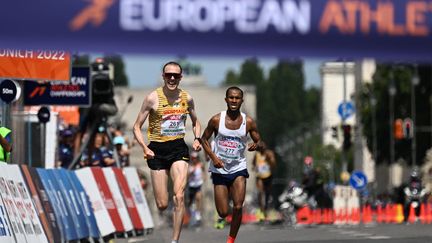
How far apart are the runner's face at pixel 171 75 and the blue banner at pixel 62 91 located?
35.0 feet

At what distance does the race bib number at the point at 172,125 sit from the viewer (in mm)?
16016

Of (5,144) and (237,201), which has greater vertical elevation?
(5,144)

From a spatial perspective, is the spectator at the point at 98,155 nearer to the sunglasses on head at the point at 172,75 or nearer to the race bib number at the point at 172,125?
the race bib number at the point at 172,125

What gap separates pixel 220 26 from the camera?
9594 mm

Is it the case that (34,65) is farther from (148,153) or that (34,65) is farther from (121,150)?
(121,150)

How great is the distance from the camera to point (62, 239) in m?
19.5

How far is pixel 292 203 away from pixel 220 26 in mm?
24972

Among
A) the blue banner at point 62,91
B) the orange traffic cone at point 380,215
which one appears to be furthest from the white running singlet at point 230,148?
the orange traffic cone at point 380,215

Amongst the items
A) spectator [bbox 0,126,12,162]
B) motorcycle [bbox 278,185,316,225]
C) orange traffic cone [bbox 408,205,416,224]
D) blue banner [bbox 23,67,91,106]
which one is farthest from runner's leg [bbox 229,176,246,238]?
orange traffic cone [bbox 408,205,416,224]

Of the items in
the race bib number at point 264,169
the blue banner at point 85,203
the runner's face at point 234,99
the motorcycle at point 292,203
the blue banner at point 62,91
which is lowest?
the motorcycle at point 292,203

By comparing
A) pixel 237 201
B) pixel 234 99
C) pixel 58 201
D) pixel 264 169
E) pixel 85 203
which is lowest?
pixel 85 203

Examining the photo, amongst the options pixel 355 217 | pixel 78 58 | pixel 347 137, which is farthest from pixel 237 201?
pixel 78 58

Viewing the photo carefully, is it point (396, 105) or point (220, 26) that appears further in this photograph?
point (396, 105)

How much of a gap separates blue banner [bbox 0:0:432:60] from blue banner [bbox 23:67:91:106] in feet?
54.7
